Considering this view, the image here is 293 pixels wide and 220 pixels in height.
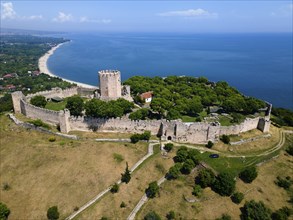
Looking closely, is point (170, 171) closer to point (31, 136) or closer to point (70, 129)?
point (70, 129)

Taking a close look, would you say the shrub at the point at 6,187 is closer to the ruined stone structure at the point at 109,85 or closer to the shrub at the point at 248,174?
the ruined stone structure at the point at 109,85

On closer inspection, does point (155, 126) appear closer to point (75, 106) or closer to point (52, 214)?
point (75, 106)

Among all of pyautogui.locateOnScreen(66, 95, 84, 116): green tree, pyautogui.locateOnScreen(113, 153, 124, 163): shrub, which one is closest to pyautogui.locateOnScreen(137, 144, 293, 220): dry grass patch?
pyautogui.locateOnScreen(113, 153, 124, 163): shrub

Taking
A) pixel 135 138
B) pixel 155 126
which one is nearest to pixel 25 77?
pixel 155 126

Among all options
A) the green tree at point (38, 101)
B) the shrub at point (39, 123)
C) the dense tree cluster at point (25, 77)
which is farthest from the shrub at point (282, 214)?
the dense tree cluster at point (25, 77)

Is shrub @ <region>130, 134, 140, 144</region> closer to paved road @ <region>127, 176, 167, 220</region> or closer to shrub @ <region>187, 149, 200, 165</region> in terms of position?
shrub @ <region>187, 149, 200, 165</region>

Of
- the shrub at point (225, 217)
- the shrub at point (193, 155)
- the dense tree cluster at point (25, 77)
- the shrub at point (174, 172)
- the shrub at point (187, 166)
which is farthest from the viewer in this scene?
the dense tree cluster at point (25, 77)

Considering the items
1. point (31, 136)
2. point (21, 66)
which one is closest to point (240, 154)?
point (31, 136)
